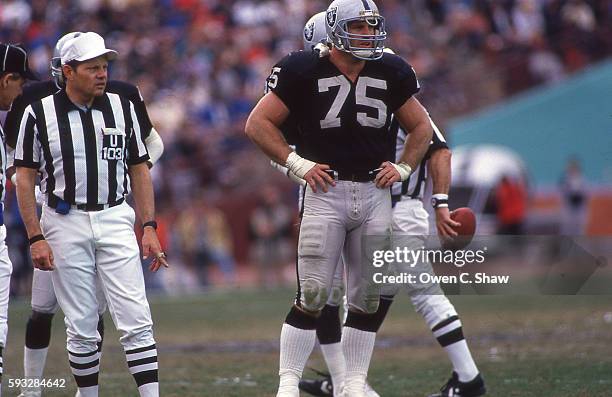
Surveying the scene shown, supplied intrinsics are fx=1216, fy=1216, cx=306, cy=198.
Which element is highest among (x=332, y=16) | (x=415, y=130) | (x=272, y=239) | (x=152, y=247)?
(x=332, y=16)

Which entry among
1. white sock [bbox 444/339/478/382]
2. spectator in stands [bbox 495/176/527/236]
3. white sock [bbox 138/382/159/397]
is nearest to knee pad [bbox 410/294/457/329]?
white sock [bbox 444/339/478/382]

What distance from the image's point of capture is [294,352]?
20.2 feet

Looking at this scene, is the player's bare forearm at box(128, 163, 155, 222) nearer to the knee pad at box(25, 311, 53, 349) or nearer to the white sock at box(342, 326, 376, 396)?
the knee pad at box(25, 311, 53, 349)

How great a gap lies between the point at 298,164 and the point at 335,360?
1538 mm

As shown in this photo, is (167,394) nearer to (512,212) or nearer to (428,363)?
(428,363)

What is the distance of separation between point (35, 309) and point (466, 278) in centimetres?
244

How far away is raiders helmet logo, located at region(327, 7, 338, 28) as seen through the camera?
6004 mm

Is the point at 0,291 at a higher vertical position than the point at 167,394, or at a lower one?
higher

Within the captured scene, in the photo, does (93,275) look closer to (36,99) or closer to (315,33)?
(36,99)

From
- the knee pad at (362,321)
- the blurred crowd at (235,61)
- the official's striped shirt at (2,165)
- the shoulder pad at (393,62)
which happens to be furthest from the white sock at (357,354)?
the blurred crowd at (235,61)

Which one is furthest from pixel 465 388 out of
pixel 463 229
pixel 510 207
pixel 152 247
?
pixel 510 207

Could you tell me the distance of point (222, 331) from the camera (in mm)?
11180

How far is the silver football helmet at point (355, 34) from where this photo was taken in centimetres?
593

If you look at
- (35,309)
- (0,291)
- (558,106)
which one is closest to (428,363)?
(35,309)
